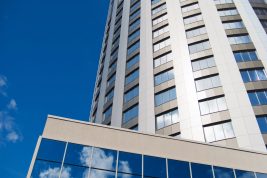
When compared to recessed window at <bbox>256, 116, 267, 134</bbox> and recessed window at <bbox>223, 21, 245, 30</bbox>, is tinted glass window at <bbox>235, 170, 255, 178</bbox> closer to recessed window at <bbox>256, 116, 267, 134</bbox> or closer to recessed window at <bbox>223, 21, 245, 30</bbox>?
recessed window at <bbox>256, 116, 267, 134</bbox>

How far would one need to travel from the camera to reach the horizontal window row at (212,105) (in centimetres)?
3472

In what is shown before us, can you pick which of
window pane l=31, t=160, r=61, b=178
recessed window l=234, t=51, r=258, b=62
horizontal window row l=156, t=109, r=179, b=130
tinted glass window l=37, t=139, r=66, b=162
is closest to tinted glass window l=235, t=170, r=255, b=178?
tinted glass window l=37, t=139, r=66, b=162

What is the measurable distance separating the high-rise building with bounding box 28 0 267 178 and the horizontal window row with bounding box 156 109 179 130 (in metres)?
0.12

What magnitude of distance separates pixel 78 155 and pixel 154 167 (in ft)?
17.0

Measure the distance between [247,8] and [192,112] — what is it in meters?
19.7

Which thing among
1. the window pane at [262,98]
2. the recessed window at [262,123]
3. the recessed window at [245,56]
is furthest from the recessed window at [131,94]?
the recessed window at [262,123]

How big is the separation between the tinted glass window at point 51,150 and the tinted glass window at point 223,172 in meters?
10.7

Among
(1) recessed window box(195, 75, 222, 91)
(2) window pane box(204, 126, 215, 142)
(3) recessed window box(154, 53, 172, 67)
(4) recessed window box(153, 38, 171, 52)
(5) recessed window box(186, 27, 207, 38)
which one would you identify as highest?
(5) recessed window box(186, 27, 207, 38)

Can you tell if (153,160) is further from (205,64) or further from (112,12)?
(112,12)

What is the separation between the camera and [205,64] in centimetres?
3950

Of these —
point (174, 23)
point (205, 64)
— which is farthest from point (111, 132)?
point (174, 23)

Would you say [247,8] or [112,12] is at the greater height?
[112,12]

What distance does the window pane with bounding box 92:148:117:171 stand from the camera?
20.7m

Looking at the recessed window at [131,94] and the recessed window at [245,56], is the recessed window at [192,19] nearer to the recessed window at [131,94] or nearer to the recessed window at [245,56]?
the recessed window at [245,56]
